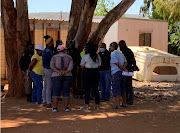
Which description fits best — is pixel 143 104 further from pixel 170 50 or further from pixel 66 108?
pixel 170 50

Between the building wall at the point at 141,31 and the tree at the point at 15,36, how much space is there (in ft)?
41.2

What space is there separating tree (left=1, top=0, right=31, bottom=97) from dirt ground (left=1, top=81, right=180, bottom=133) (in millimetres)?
571

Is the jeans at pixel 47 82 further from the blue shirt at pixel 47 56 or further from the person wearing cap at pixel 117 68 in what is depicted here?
the person wearing cap at pixel 117 68

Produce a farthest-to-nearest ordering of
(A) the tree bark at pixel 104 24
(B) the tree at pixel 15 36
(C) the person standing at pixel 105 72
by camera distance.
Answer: (A) the tree bark at pixel 104 24
(B) the tree at pixel 15 36
(C) the person standing at pixel 105 72

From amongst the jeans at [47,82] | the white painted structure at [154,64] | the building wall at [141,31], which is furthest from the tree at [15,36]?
the building wall at [141,31]

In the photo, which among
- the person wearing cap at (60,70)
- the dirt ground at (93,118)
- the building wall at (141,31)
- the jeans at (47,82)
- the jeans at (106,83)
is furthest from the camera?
the building wall at (141,31)

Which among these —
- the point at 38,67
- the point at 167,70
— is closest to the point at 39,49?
the point at 38,67

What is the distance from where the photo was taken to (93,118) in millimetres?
6773

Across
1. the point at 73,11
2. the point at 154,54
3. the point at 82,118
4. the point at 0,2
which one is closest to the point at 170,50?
the point at 154,54

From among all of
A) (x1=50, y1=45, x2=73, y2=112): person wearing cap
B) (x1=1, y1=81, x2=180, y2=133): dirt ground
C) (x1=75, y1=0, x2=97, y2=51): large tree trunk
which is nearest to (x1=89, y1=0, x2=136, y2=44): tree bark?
(x1=75, y1=0, x2=97, y2=51): large tree trunk

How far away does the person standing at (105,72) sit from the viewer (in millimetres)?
8844

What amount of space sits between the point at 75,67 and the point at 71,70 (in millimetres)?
1051

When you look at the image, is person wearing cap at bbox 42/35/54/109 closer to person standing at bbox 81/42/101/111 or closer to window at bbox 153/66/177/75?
person standing at bbox 81/42/101/111

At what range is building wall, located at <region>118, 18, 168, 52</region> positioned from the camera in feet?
71.0
